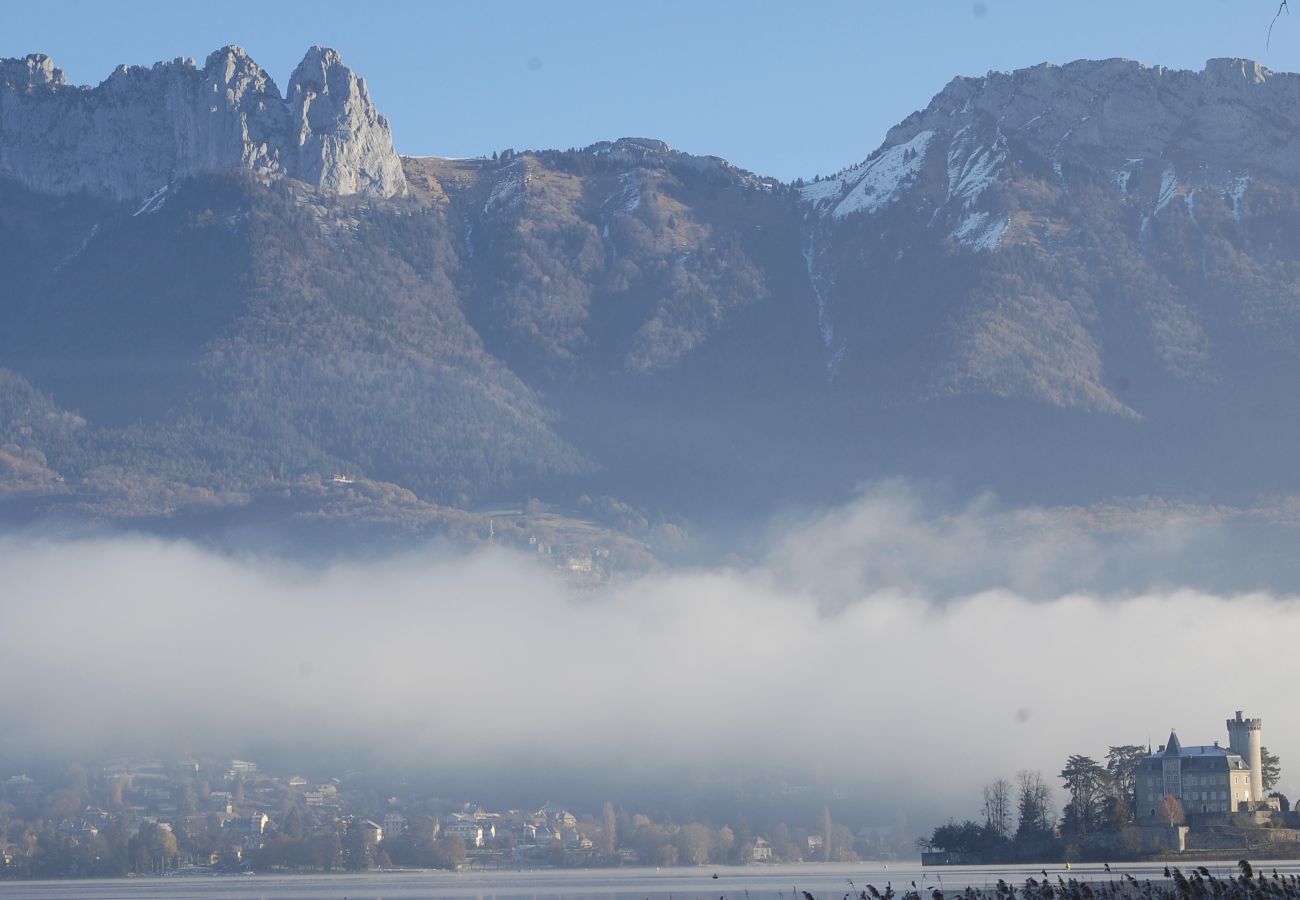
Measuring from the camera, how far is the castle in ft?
617

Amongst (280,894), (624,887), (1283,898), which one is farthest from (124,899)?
A: (1283,898)

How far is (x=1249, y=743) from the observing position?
642ft

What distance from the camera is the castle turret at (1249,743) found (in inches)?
7674

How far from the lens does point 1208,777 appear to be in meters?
190

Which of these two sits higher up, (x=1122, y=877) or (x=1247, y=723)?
(x=1247, y=723)

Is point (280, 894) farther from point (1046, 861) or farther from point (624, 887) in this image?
point (1046, 861)

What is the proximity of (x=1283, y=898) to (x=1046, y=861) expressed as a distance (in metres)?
86.7

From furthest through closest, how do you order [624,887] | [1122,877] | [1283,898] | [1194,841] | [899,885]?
[624,887]
[1194,841]
[899,885]
[1122,877]
[1283,898]

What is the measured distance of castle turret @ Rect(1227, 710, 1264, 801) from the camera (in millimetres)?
194925

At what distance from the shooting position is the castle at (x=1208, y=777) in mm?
188125

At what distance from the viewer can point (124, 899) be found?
620 feet

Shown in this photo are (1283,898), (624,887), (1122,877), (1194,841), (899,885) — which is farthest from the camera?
(624,887)

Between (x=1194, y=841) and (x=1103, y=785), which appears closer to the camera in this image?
(x=1194, y=841)

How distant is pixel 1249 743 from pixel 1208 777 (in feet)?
25.3
